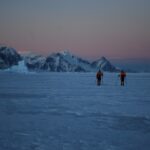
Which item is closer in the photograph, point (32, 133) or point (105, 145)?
point (105, 145)

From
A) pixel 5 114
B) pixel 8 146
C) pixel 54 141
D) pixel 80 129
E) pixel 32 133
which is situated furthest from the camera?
pixel 5 114

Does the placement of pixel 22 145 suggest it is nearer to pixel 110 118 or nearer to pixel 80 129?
pixel 80 129

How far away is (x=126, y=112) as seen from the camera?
10961mm

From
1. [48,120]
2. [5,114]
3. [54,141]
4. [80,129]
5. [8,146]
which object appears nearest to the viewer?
[8,146]

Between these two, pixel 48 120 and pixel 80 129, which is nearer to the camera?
pixel 80 129

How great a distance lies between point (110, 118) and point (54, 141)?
338cm

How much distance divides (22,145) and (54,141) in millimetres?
682

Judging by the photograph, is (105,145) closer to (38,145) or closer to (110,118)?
(38,145)

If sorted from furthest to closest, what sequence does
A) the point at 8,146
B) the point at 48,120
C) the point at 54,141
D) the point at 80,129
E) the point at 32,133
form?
the point at 48,120 → the point at 80,129 → the point at 32,133 → the point at 54,141 → the point at 8,146

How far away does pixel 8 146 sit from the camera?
620 centimetres

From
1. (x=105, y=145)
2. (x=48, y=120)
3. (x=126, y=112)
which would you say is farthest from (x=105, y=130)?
(x=126, y=112)

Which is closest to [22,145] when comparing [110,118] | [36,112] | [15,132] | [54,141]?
[54,141]

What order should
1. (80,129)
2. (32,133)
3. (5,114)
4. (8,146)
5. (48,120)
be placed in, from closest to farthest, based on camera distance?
1. (8,146)
2. (32,133)
3. (80,129)
4. (48,120)
5. (5,114)

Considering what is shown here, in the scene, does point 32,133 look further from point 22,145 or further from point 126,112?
point 126,112
